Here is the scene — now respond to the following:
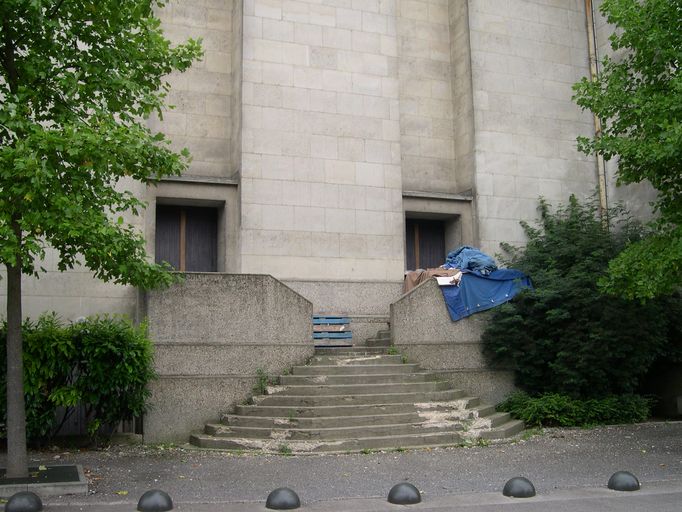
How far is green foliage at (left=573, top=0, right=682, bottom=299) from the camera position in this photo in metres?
11.1

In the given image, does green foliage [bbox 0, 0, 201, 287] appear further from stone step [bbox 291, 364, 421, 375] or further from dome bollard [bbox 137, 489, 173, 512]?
stone step [bbox 291, 364, 421, 375]

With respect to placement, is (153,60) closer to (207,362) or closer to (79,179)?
(79,179)

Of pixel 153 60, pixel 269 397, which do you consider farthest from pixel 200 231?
pixel 153 60

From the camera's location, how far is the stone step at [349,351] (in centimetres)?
1419

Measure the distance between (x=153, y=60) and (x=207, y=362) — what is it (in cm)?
541

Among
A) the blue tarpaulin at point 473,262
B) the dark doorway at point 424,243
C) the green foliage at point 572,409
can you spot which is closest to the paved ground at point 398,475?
the green foliage at point 572,409

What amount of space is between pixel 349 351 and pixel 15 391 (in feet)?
22.4

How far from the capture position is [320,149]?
55.2 ft

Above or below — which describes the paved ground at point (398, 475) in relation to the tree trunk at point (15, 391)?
below

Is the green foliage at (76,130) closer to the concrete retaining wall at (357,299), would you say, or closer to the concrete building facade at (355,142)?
the concrete building facade at (355,142)

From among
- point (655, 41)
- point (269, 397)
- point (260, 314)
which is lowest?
point (269, 397)

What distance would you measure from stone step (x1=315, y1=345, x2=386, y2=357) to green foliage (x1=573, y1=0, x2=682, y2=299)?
15.2 feet

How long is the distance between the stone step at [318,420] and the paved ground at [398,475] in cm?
90

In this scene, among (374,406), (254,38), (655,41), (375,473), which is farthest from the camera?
(254,38)
